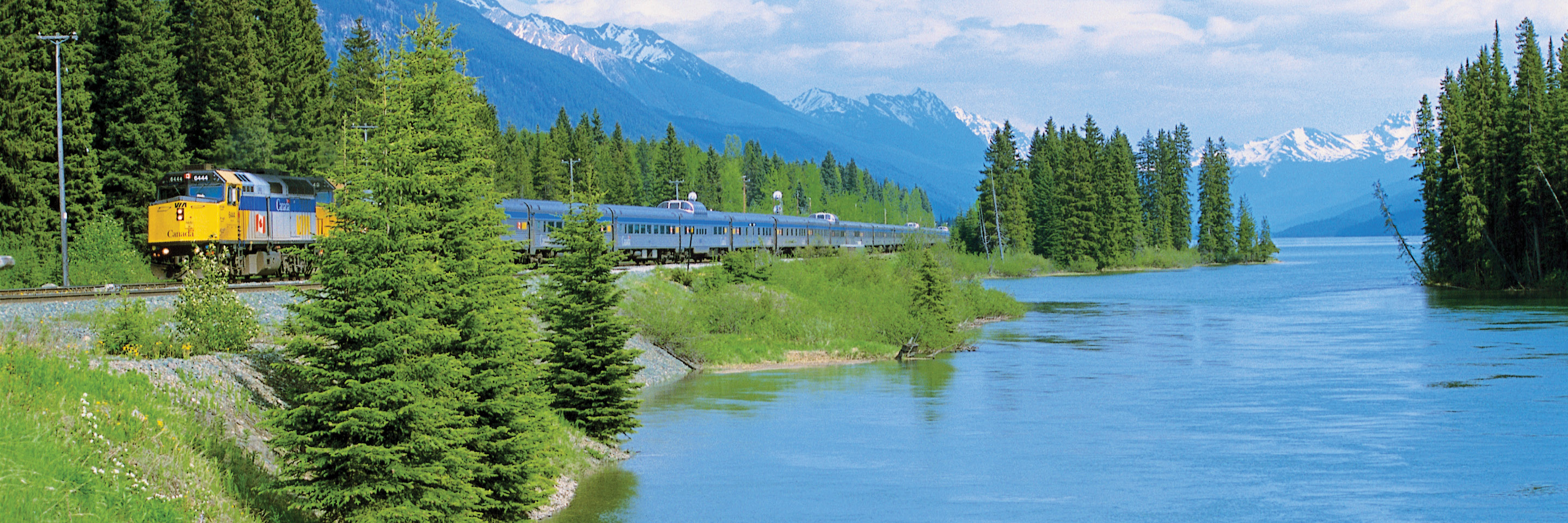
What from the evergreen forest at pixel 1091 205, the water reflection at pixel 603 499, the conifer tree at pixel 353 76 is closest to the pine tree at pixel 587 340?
the water reflection at pixel 603 499

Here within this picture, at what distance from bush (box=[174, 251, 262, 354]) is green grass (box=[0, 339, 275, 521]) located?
115 inches

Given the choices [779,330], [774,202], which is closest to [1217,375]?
[779,330]

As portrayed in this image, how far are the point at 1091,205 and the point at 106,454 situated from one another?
118314 mm

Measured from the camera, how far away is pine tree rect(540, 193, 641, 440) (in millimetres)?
24078

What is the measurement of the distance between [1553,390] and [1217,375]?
9518 millimetres

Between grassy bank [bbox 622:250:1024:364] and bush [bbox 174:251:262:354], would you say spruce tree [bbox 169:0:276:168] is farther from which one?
bush [bbox 174:251:262:354]

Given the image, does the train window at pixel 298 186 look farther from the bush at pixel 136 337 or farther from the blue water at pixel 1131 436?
the bush at pixel 136 337

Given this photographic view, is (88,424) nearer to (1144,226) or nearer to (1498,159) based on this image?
(1498,159)

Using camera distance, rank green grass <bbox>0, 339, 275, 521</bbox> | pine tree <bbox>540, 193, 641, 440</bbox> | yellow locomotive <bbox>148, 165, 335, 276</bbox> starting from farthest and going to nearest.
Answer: yellow locomotive <bbox>148, 165, 335, 276</bbox>
pine tree <bbox>540, 193, 641, 440</bbox>
green grass <bbox>0, 339, 275, 521</bbox>

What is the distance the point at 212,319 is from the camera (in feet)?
63.5

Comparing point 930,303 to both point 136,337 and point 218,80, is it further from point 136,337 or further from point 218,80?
point 218,80

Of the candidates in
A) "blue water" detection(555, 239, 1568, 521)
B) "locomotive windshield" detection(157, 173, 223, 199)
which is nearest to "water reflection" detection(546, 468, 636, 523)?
"blue water" detection(555, 239, 1568, 521)

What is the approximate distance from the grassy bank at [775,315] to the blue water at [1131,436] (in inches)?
78.6

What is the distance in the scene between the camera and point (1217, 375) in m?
40.0
